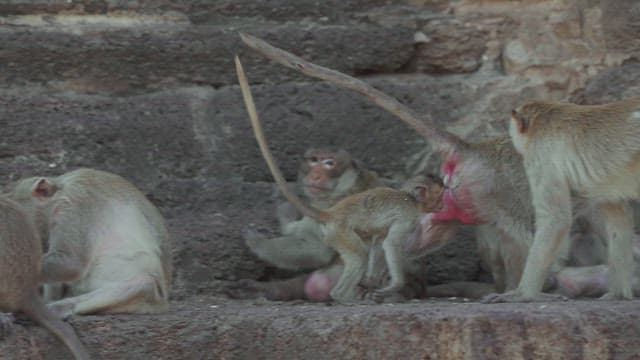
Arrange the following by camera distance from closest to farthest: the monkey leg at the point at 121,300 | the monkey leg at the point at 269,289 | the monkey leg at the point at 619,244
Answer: the monkey leg at the point at 121,300 < the monkey leg at the point at 619,244 < the monkey leg at the point at 269,289

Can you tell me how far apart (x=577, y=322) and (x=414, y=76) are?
9.66 ft

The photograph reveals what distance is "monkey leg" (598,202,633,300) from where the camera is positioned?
672 centimetres

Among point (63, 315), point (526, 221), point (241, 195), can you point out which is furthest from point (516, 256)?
point (63, 315)

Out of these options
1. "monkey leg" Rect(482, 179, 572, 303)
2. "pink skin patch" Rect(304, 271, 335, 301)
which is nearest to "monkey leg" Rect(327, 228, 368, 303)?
"pink skin patch" Rect(304, 271, 335, 301)

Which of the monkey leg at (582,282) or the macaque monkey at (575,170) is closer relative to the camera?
the macaque monkey at (575,170)

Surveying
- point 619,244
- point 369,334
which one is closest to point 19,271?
point 369,334

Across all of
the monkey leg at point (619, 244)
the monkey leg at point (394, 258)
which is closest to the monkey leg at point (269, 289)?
the monkey leg at point (394, 258)

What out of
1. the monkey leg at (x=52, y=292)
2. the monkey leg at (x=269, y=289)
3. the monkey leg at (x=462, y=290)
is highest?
the monkey leg at (x=52, y=292)

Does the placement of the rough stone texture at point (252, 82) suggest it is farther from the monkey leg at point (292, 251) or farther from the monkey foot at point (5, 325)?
the monkey foot at point (5, 325)

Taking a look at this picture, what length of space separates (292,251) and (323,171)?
0.44m

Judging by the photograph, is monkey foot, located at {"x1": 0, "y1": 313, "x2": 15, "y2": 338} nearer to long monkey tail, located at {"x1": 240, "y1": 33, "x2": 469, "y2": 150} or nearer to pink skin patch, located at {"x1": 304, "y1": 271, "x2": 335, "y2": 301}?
long monkey tail, located at {"x1": 240, "y1": 33, "x2": 469, "y2": 150}

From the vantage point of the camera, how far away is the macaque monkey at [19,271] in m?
5.69

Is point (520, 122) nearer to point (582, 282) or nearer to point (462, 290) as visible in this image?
point (582, 282)

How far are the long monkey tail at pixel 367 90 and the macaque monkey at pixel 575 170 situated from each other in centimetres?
47
